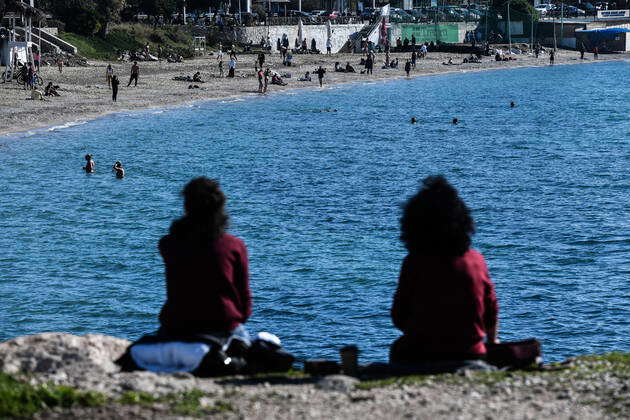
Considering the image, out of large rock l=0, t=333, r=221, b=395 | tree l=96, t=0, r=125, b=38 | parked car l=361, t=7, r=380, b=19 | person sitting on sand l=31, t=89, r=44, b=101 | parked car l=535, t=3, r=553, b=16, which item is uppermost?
parked car l=535, t=3, r=553, b=16

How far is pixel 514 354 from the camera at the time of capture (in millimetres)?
9492

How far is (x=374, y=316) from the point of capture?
2120cm

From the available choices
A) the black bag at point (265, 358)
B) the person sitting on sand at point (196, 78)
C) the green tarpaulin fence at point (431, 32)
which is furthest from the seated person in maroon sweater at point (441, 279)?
the green tarpaulin fence at point (431, 32)

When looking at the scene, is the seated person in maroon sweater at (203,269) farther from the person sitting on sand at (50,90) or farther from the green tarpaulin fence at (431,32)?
the green tarpaulin fence at (431,32)

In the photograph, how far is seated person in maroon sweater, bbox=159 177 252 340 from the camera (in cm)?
889

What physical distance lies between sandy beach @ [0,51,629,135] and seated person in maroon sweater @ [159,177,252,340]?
1529 inches

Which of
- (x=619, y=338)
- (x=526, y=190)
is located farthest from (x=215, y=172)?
(x=619, y=338)

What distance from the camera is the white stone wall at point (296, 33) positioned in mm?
96438

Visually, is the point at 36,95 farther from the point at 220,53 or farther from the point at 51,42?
the point at 220,53

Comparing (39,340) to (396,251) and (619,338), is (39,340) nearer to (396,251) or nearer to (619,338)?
(619,338)

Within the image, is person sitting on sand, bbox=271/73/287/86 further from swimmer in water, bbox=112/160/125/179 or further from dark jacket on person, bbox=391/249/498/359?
dark jacket on person, bbox=391/249/498/359

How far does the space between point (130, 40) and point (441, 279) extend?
253 ft

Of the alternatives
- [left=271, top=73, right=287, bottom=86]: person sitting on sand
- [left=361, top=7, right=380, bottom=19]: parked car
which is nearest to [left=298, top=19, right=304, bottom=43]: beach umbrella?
[left=361, top=7, right=380, bottom=19]: parked car

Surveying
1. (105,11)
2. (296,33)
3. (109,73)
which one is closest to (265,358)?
(109,73)
